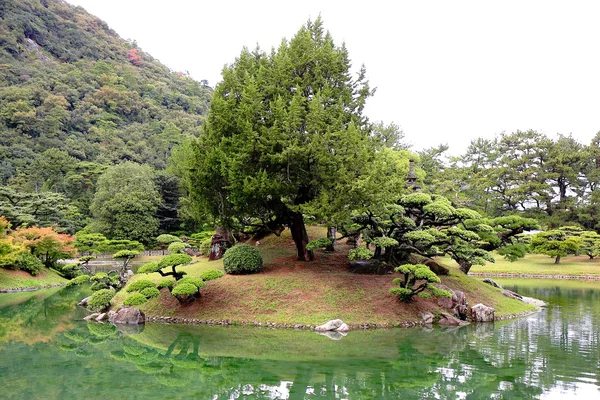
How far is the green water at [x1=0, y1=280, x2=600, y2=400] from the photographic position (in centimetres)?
919

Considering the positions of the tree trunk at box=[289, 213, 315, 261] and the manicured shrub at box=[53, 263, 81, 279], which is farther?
the manicured shrub at box=[53, 263, 81, 279]

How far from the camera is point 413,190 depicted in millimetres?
22359

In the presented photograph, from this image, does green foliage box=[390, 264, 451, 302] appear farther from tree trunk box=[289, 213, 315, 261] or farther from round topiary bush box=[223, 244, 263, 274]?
round topiary bush box=[223, 244, 263, 274]

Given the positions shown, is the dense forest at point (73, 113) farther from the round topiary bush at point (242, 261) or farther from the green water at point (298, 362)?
the green water at point (298, 362)

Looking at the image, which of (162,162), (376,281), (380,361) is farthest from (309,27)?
(162,162)

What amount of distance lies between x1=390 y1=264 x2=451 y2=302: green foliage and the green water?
1.41m

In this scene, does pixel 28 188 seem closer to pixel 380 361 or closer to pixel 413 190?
pixel 413 190

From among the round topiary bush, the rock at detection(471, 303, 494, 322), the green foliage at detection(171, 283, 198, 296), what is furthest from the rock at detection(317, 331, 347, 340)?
the rock at detection(471, 303, 494, 322)

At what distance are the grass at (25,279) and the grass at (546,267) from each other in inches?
1164

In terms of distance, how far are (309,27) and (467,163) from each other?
42827mm

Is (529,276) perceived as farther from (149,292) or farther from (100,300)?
(100,300)

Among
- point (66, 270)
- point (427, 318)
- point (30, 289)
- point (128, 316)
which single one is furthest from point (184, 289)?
point (66, 270)

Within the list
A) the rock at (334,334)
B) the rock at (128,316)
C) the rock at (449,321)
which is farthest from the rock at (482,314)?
the rock at (128,316)

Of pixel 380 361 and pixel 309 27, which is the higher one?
pixel 309 27
